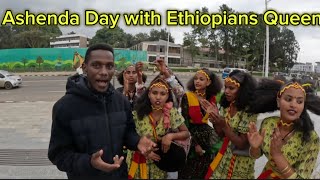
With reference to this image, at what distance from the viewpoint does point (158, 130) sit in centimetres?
270

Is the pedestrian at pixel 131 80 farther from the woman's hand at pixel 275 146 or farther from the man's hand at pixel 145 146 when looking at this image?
the woman's hand at pixel 275 146

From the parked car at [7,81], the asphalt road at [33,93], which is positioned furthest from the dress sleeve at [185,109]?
the parked car at [7,81]

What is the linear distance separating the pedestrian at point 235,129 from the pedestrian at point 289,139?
0.34m

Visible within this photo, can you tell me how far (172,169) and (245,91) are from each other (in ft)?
2.85

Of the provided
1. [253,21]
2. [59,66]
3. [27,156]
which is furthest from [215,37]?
[27,156]

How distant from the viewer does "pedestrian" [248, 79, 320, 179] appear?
1.88 m

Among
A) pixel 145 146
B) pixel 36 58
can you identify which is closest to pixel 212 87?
pixel 145 146

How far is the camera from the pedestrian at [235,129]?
2.42 meters

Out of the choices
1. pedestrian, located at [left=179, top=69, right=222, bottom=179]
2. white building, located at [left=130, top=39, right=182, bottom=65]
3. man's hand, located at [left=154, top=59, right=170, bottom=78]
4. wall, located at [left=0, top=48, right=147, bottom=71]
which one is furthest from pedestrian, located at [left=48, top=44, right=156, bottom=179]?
white building, located at [left=130, top=39, right=182, bottom=65]

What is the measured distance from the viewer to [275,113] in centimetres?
245

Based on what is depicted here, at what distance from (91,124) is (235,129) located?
47.0 inches

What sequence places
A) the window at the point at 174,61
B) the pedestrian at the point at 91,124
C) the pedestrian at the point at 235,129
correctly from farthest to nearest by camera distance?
the window at the point at 174,61 < the pedestrian at the point at 235,129 < the pedestrian at the point at 91,124

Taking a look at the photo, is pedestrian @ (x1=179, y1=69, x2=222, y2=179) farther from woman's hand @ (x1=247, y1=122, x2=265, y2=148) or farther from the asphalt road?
the asphalt road

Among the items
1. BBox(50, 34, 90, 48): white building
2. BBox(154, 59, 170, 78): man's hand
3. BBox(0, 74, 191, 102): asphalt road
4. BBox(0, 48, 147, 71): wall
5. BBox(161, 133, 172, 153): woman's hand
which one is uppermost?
BBox(50, 34, 90, 48): white building
